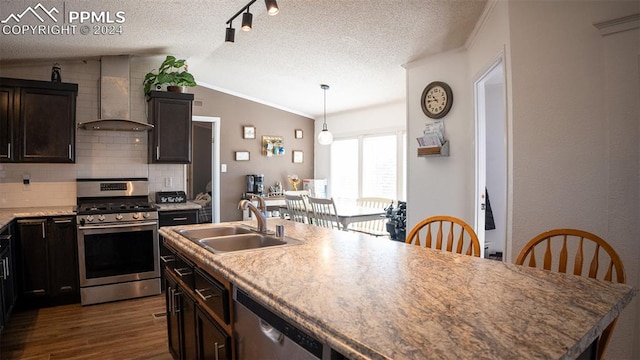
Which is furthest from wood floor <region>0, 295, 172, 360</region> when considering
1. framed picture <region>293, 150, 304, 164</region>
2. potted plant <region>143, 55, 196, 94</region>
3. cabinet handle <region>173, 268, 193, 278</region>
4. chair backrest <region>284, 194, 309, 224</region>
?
framed picture <region>293, 150, 304, 164</region>

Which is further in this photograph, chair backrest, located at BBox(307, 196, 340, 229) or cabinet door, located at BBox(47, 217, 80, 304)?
chair backrest, located at BBox(307, 196, 340, 229)

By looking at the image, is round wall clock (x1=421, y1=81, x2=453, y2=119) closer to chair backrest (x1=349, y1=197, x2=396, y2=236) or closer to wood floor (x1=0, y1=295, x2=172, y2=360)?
chair backrest (x1=349, y1=197, x2=396, y2=236)

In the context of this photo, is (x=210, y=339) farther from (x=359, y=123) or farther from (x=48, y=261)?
(x=359, y=123)

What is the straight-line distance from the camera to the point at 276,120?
6.98 m

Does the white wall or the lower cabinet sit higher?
the white wall

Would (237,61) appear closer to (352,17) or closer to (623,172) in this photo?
(352,17)

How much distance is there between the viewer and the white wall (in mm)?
5876

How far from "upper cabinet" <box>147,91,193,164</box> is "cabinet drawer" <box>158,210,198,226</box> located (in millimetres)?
676

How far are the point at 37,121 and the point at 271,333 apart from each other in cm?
362

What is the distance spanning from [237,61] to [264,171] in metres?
2.43

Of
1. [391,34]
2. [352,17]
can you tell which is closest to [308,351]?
[352,17]

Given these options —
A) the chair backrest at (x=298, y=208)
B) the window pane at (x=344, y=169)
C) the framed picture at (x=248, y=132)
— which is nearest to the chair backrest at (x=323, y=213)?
the chair backrest at (x=298, y=208)

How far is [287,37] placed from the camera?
3809 millimetres

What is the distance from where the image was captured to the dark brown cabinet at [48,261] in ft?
10.4
